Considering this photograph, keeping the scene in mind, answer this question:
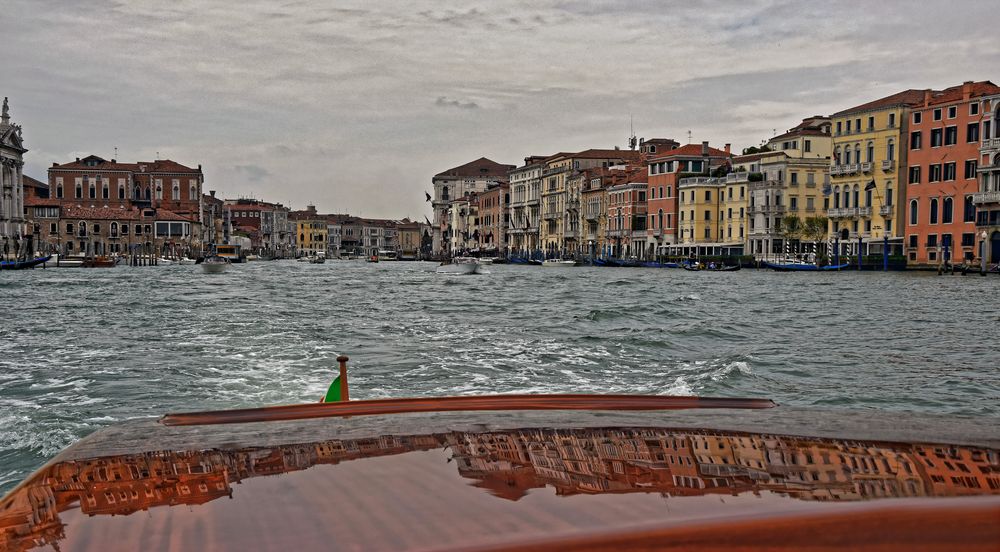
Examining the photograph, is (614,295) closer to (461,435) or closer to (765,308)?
(765,308)

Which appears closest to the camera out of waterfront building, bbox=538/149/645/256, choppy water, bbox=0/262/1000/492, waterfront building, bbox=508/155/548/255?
choppy water, bbox=0/262/1000/492

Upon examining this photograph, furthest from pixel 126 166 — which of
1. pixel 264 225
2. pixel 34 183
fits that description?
pixel 264 225

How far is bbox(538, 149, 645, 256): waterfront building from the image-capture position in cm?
6581

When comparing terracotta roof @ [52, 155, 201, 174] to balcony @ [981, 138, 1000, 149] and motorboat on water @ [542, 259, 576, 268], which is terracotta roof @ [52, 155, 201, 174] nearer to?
motorboat on water @ [542, 259, 576, 268]

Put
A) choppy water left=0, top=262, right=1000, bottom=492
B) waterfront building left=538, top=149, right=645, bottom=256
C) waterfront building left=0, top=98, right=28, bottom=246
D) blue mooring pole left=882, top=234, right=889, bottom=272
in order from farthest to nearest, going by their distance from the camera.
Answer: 1. waterfront building left=538, top=149, right=645, bottom=256
2. waterfront building left=0, top=98, right=28, bottom=246
3. blue mooring pole left=882, top=234, right=889, bottom=272
4. choppy water left=0, top=262, right=1000, bottom=492

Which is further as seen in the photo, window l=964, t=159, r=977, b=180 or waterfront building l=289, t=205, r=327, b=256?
waterfront building l=289, t=205, r=327, b=256

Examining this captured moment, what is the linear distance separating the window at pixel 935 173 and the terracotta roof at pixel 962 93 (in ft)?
9.64

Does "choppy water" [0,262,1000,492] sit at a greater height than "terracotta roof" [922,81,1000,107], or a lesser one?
lesser

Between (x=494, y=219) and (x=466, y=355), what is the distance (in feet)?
245

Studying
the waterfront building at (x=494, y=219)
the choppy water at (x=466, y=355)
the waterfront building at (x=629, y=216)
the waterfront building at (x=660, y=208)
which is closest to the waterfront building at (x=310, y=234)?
the waterfront building at (x=494, y=219)

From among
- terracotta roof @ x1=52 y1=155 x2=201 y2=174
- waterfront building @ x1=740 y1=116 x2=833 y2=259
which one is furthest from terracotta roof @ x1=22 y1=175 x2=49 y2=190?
waterfront building @ x1=740 y1=116 x2=833 y2=259

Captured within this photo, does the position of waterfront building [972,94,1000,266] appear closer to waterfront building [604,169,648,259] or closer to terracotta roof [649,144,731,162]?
terracotta roof [649,144,731,162]

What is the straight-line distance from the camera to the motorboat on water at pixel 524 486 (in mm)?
1001

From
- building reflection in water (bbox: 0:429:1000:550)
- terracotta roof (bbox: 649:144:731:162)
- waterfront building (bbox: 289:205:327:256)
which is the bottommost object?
building reflection in water (bbox: 0:429:1000:550)
